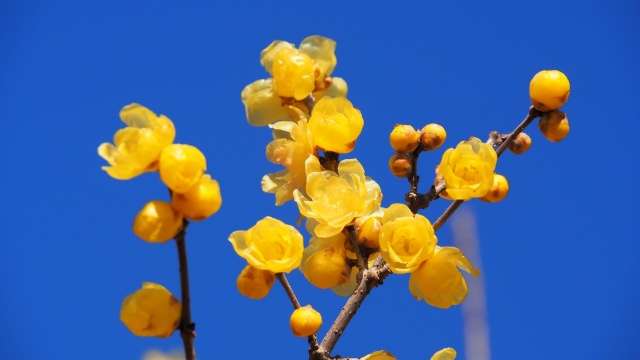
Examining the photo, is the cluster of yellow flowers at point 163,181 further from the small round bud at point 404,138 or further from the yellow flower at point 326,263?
the small round bud at point 404,138

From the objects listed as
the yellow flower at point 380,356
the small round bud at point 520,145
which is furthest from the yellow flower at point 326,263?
the small round bud at point 520,145

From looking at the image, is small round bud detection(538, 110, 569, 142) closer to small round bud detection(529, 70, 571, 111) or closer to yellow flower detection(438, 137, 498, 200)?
small round bud detection(529, 70, 571, 111)

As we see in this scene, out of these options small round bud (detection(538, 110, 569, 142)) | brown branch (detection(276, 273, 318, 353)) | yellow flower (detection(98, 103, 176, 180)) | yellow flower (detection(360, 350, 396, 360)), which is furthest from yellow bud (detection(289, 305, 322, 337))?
small round bud (detection(538, 110, 569, 142))

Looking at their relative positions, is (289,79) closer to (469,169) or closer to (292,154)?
(292,154)

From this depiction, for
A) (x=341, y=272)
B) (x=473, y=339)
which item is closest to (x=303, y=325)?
(x=341, y=272)

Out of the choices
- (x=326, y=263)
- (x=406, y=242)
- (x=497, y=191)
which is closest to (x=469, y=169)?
(x=497, y=191)
